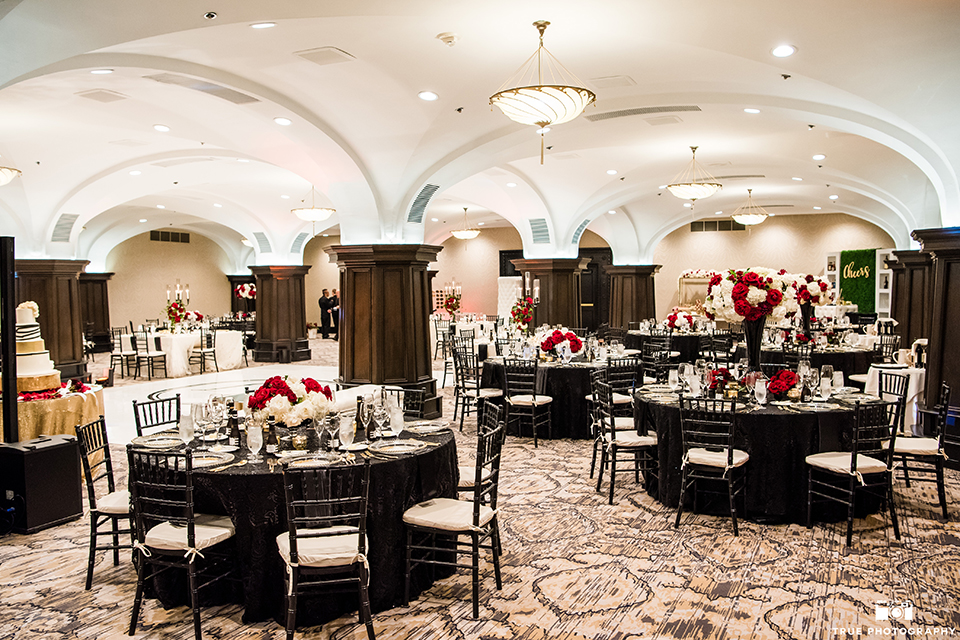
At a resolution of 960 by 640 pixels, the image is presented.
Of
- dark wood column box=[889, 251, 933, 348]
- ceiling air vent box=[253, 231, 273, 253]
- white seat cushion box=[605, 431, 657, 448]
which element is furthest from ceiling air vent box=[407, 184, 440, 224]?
dark wood column box=[889, 251, 933, 348]

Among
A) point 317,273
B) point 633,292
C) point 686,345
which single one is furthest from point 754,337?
point 317,273

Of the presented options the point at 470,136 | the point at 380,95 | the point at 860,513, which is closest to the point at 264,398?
the point at 380,95

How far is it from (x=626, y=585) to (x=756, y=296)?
8.10ft

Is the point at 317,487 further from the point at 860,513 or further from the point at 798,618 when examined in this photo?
the point at 860,513

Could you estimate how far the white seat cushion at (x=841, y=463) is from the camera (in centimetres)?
474

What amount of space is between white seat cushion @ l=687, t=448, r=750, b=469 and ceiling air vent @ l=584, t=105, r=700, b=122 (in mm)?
4061

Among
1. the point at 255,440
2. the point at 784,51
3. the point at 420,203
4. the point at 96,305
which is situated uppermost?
the point at 784,51

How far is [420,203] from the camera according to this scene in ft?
30.2

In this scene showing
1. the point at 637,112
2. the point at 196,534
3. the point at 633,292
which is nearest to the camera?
the point at 196,534

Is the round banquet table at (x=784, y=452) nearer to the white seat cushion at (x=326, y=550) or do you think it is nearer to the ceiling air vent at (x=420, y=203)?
the white seat cushion at (x=326, y=550)

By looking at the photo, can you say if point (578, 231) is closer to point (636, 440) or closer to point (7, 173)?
point (636, 440)

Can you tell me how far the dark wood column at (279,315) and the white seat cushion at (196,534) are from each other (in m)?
13.5

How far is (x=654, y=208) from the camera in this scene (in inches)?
658

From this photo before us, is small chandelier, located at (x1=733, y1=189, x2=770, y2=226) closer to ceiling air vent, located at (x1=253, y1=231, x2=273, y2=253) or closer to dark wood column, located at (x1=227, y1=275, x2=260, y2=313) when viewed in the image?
ceiling air vent, located at (x1=253, y1=231, x2=273, y2=253)
